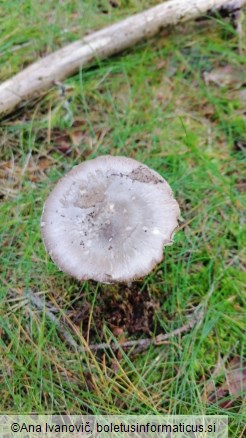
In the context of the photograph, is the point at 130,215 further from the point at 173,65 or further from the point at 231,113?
the point at 173,65

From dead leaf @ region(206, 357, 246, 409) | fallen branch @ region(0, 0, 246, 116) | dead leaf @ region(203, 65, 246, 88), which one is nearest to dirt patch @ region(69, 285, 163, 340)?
dead leaf @ region(206, 357, 246, 409)

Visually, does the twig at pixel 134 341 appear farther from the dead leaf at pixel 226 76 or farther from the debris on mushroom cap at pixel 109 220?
the dead leaf at pixel 226 76

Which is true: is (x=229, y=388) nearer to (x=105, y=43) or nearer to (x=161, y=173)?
(x=161, y=173)

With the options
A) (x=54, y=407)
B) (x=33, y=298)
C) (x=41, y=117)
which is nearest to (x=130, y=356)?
(x=54, y=407)

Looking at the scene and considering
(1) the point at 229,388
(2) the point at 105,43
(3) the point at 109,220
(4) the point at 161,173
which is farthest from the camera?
(2) the point at 105,43

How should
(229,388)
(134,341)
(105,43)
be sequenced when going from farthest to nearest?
(105,43) → (134,341) → (229,388)

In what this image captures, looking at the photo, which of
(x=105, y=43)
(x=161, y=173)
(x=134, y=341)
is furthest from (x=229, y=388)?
(x=105, y=43)

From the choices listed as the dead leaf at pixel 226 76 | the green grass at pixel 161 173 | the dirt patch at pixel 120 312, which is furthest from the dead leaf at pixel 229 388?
the dead leaf at pixel 226 76
